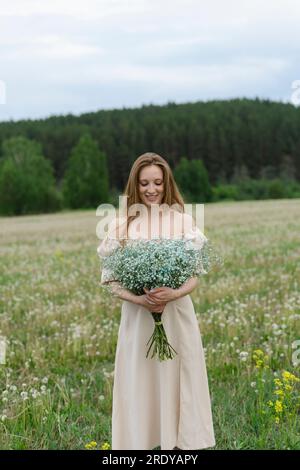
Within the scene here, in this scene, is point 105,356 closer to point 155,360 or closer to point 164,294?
point 155,360

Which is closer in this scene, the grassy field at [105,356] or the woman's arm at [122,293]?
the woman's arm at [122,293]

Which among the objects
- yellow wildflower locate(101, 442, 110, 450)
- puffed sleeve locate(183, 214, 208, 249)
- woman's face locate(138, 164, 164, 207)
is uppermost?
woman's face locate(138, 164, 164, 207)

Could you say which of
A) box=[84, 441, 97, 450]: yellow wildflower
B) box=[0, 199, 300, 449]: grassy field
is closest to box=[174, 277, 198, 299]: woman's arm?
box=[84, 441, 97, 450]: yellow wildflower

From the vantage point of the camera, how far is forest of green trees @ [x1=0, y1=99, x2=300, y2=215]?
292ft

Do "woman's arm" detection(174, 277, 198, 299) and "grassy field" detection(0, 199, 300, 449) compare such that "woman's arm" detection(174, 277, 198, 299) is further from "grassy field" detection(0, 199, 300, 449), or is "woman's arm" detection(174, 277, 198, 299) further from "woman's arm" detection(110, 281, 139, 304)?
"grassy field" detection(0, 199, 300, 449)

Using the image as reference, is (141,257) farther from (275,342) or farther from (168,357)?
(275,342)

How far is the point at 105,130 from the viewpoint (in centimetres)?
11456

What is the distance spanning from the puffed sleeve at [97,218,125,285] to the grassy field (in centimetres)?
157

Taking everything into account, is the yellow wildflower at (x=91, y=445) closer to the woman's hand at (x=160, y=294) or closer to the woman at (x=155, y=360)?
the woman at (x=155, y=360)

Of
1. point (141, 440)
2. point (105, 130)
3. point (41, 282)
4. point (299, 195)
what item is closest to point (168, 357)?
point (141, 440)

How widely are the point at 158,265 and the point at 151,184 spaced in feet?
2.37

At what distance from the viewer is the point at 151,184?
16.7 ft

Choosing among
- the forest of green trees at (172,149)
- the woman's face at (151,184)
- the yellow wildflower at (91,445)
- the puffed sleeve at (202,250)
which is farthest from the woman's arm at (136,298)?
the forest of green trees at (172,149)

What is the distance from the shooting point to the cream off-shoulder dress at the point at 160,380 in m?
5.07
